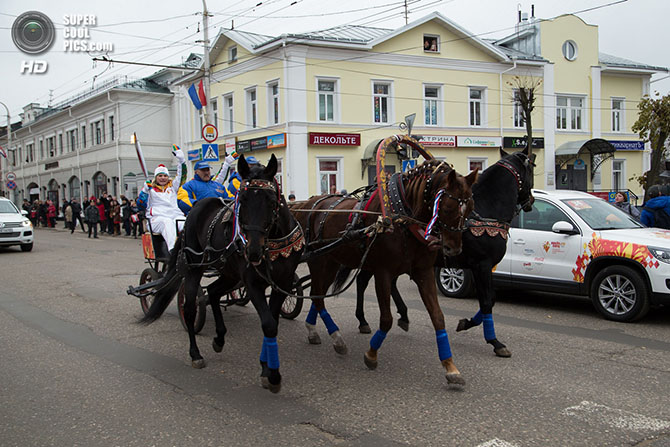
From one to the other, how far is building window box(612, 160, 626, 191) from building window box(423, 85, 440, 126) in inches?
467

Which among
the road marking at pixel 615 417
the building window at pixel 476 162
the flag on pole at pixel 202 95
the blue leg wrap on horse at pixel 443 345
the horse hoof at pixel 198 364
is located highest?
the flag on pole at pixel 202 95

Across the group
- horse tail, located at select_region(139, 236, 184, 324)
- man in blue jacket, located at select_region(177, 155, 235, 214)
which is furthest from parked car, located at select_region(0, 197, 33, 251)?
horse tail, located at select_region(139, 236, 184, 324)

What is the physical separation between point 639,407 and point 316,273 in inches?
135

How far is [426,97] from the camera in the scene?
27.9m

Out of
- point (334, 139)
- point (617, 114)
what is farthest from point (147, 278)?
point (617, 114)

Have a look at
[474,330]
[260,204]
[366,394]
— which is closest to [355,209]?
[260,204]

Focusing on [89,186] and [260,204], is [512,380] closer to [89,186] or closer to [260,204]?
[260,204]

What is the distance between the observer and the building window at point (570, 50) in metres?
30.8

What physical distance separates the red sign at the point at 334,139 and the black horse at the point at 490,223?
18.8 meters

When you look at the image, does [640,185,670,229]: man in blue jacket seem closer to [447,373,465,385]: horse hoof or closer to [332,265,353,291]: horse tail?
[332,265,353,291]: horse tail

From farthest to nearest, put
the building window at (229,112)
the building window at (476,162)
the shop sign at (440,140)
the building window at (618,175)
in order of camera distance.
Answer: the building window at (618,175), the building window at (229,112), the building window at (476,162), the shop sign at (440,140)

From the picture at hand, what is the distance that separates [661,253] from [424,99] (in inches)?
840

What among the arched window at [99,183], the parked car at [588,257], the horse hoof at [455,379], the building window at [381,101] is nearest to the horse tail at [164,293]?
the horse hoof at [455,379]

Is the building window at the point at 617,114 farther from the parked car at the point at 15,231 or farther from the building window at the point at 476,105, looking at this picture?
the parked car at the point at 15,231
